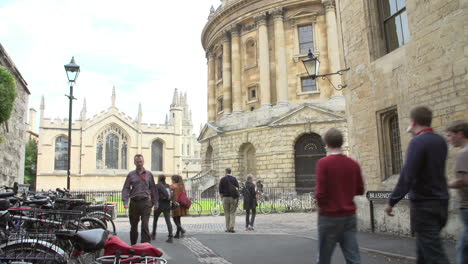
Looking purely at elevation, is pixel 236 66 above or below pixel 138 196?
above

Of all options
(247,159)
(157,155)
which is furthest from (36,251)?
(157,155)

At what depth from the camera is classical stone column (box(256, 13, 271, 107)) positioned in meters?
28.5

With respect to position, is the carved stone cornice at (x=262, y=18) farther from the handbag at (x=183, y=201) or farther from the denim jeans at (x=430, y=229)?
the denim jeans at (x=430, y=229)

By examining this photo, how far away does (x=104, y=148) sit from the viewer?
56375 mm

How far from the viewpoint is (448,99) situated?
25.9 feet

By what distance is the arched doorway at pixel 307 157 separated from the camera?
2619 cm

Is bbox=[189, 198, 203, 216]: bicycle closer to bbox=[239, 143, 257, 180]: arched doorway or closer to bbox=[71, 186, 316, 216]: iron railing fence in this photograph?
bbox=[71, 186, 316, 216]: iron railing fence

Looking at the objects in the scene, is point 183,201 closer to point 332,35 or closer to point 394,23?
point 394,23

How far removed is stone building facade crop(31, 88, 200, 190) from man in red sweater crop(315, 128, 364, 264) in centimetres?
5387

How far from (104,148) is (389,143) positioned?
51622mm

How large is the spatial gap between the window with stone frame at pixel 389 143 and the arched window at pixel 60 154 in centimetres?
5273

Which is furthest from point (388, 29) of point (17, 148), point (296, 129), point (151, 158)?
point (151, 158)

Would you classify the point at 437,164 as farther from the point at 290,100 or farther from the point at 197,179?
the point at 197,179

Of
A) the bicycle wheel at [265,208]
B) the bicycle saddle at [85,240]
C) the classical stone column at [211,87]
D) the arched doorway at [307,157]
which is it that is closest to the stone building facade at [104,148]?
the classical stone column at [211,87]
